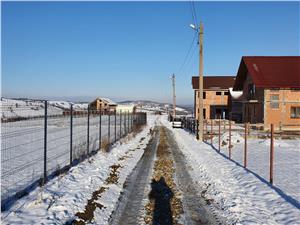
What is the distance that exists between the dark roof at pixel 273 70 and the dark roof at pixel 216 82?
1678 cm

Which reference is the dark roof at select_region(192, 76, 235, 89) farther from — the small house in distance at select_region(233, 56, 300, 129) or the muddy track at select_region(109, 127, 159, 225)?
the muddy track at select_region(109, 127, 159, 225)

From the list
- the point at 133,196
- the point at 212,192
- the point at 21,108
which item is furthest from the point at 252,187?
the point at 21,108

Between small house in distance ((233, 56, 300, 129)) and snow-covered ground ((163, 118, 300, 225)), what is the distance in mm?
20353

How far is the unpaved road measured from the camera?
6.50 m

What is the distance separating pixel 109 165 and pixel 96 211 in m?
5.58

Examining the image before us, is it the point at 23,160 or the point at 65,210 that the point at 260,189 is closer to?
the point at 65,210

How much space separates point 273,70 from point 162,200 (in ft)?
108

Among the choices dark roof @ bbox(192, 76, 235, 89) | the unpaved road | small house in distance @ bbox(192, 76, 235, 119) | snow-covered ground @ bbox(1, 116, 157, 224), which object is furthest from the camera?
dark roof @ bbox(192, 76, 235, 89)

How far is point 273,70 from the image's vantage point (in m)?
37.3

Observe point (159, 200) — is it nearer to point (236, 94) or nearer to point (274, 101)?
point (274, 101)

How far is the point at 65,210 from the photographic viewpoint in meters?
6.52

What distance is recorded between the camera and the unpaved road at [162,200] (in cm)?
650

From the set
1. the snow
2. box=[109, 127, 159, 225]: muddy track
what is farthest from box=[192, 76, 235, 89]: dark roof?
box=[109, 127, 159, 225]: muddy track

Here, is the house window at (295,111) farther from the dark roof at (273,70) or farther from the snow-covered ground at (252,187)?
the snow-covered ground at (252,187)
